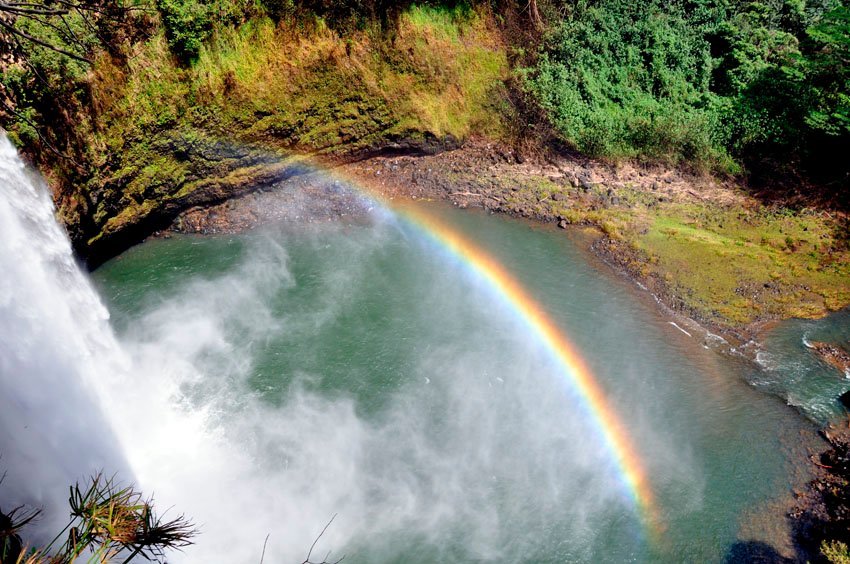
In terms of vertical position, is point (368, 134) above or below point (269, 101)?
below

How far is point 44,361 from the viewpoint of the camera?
11172 millimetres

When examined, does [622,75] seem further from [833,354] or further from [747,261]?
[833,354]

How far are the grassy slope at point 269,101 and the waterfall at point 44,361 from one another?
1833 millimetres

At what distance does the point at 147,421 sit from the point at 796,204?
2036cm

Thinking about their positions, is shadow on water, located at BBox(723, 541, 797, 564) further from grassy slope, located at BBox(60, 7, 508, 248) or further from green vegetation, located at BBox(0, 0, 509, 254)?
green vegetation, located at BBox(0, 0, 509, 254)

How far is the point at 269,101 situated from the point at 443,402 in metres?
11.4

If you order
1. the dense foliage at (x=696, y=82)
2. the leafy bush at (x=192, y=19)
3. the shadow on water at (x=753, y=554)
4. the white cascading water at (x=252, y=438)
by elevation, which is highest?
the leafy bush at (x=192, y=19)

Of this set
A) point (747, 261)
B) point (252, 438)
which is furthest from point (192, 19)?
point (747, 261)

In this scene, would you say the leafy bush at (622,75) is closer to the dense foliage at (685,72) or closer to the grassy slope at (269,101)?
the dense foliage at (685,72)

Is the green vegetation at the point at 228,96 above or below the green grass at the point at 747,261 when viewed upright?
above

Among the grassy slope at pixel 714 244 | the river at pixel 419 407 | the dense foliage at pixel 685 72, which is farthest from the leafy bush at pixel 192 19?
the grassy slope at pixel 714 244

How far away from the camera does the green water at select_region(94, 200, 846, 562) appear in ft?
36.8

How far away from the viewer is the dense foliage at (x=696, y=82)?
64.2 feet

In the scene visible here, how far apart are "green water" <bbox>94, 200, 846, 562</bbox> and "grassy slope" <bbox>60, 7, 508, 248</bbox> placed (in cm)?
216
